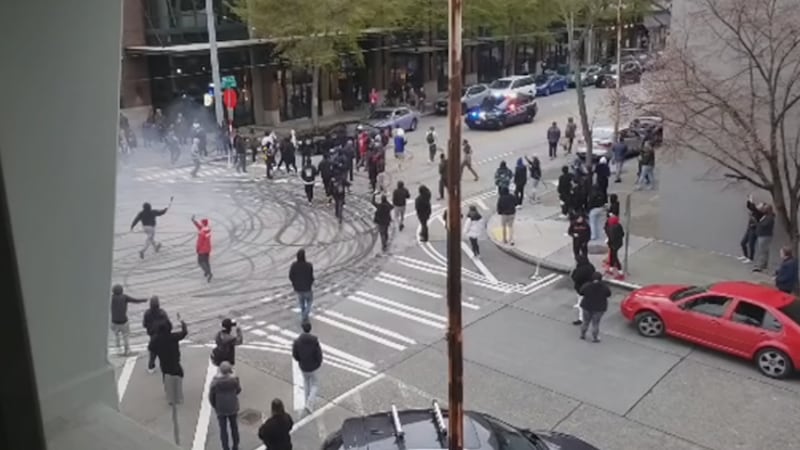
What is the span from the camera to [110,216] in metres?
1.85

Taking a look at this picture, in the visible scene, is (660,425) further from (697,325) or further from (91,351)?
(91,351)

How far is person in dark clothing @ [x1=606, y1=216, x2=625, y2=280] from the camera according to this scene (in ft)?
48.1

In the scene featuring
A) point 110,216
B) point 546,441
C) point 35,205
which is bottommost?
point 546,441

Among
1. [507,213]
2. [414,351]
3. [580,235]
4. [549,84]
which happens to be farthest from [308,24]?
[414,351]

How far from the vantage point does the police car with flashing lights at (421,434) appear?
6.98 meters

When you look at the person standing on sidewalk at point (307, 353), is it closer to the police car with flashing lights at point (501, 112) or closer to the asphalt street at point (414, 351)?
the asphalt street at point (414, 351)

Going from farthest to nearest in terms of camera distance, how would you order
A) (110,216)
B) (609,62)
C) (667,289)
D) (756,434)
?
(609,62) → (667,289) → (756,434) → (110,216)

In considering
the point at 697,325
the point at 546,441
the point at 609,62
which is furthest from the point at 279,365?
the point at 609,62

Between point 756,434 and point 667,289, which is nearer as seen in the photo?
point 756,434

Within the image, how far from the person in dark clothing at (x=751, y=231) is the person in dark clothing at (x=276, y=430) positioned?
10855 mm

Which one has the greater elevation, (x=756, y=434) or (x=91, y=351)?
(x=91, y=351)

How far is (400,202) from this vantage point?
58.7 feet

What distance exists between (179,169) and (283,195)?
224 inches

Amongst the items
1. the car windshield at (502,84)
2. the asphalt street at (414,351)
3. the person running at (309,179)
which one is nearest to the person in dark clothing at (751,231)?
the asphalt street at (414,351)
